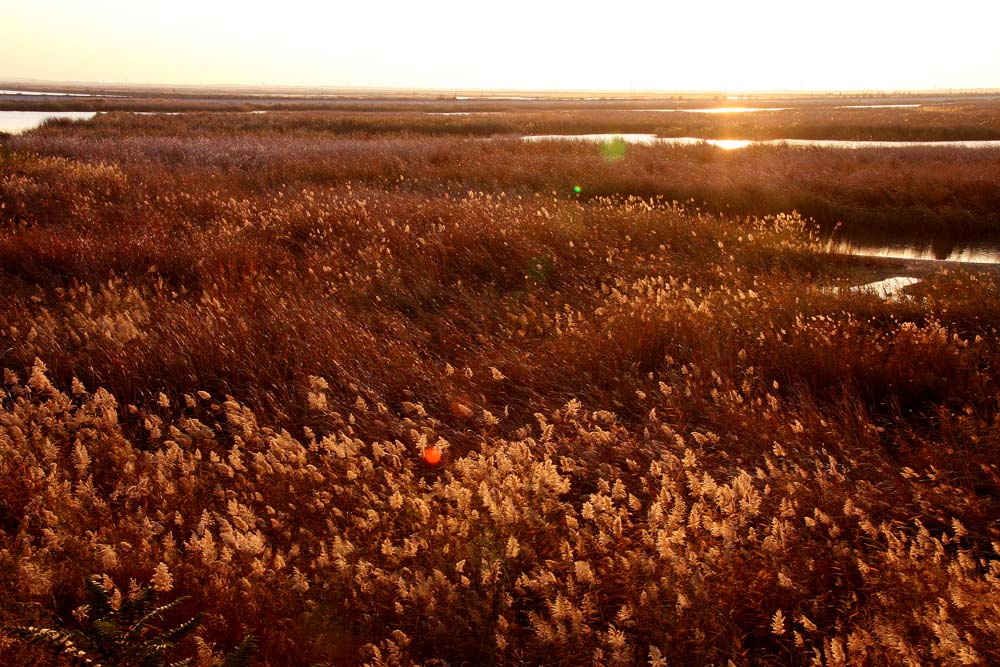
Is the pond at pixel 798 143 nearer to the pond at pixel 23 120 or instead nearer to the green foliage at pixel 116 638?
the green foliage at pixel 116 638

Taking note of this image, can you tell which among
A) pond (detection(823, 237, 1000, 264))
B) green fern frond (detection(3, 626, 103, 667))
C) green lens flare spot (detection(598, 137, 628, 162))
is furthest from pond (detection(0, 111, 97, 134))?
green fern frond (detection(3, 626, 103, 667))

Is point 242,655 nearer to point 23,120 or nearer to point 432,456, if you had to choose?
point 432,456

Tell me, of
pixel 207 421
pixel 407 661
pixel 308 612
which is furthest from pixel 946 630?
pixel 207 421

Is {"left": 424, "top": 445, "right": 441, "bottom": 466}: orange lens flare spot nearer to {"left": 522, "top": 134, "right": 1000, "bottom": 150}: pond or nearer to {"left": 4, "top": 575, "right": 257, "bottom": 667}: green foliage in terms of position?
{"left": 4, "top": 575, "right": 257, "bottom": 667}: green foliage

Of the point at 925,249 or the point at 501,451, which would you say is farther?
the point at 925,249

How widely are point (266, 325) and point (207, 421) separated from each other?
1.22m

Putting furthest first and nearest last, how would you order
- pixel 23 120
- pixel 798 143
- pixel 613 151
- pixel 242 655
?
pixel 23 120 → pixel 798 143 → pixel 613 151 → pixel 242 655

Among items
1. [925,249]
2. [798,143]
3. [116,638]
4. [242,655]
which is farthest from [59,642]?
[798,143]

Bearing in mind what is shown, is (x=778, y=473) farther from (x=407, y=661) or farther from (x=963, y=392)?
(x=963, y=392)

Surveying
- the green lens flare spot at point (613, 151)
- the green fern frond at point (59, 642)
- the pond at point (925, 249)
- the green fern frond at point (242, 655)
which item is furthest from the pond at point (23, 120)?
the green fern frond at point (242, 655)

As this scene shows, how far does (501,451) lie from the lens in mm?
3209

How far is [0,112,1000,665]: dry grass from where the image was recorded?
2396 mm

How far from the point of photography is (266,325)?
5340 millimetres

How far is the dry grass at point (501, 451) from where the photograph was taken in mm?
2396
